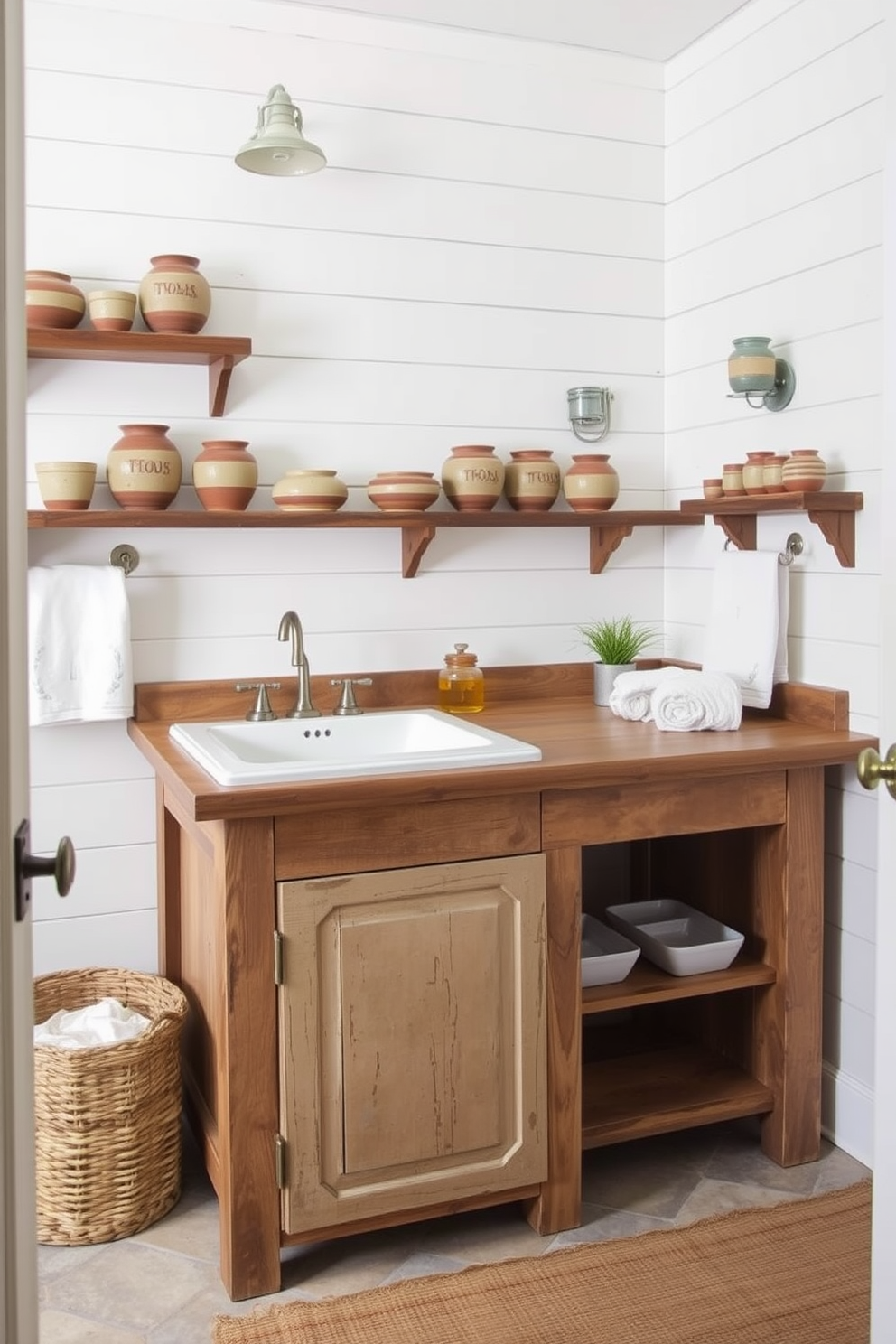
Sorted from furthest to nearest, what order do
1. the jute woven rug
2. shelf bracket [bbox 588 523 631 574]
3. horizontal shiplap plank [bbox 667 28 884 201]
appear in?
shelf bracket [bbox 588 523 631 574]
horizontal shiplap plank [bbox 667 28 884 201]
the jute woven rug

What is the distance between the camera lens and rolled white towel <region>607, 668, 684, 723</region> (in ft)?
8.55

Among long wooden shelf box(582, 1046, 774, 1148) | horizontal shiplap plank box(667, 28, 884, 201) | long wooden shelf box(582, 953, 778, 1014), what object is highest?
horizontal shiplap plank box(667, 28, 884, 201)

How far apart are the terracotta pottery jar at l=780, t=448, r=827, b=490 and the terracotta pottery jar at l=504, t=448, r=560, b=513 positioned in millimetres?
575

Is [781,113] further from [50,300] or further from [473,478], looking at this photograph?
[50,300]

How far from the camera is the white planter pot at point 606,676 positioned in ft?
9.30

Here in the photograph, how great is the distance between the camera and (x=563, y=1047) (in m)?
2.23

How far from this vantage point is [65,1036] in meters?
2.30

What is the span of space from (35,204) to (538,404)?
114cm

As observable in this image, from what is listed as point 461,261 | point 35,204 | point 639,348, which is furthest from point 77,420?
point 639,348

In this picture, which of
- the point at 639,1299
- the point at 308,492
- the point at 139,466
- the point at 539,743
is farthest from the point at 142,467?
the point at 639,1299

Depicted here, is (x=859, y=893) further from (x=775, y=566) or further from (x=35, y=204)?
(x=35, y=204)

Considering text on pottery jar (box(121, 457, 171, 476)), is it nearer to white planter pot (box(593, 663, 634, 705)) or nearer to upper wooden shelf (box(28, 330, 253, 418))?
upper wooden shelf (box(28, 330, 253, 418))

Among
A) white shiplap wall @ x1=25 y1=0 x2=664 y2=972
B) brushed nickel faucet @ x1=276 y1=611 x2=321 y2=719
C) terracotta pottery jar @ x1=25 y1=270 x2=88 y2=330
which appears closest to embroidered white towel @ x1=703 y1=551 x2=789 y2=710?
white shiplap wall @ x1=25 y1=0 x2=664 y2=972

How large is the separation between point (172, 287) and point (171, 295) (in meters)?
0.02
